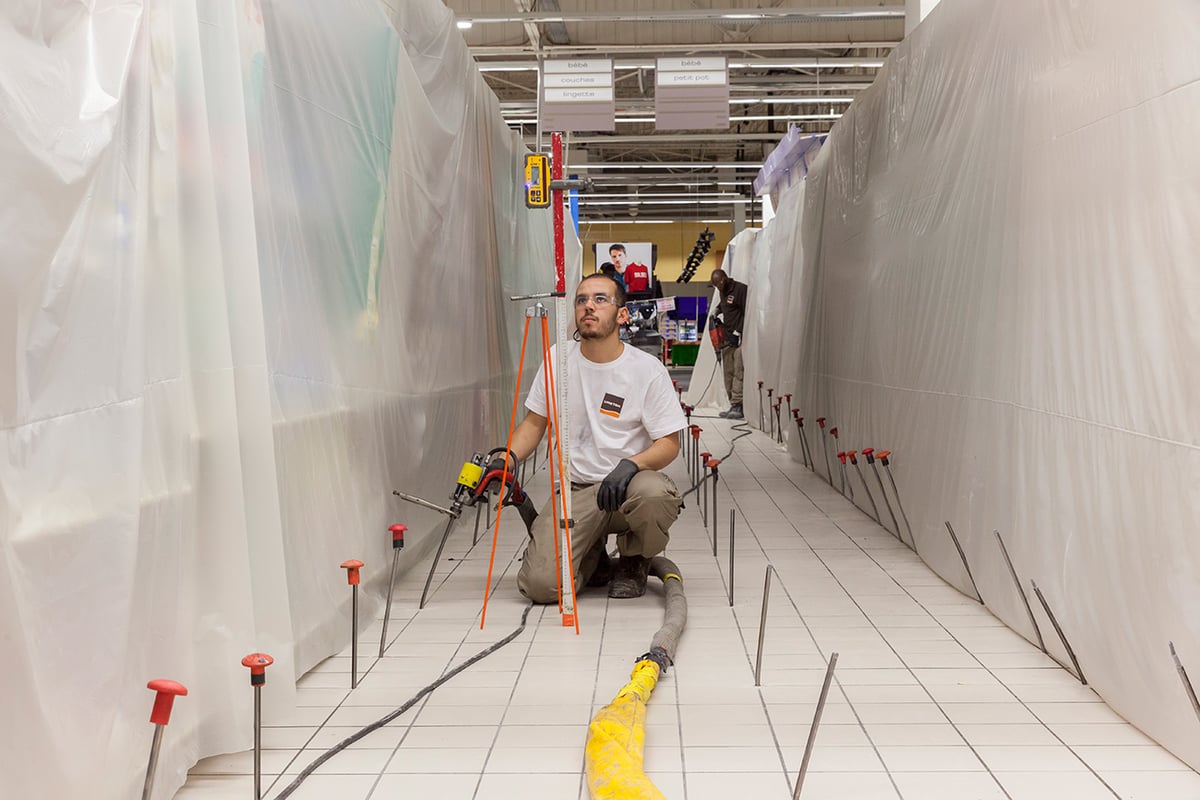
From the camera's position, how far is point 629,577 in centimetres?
409

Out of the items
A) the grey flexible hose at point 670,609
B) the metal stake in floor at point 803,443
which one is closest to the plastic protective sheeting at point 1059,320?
the grey flexible hose at point 670,609

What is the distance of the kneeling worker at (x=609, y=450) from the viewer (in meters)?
3.85

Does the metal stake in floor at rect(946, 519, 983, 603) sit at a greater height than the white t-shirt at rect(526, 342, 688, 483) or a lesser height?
lesser

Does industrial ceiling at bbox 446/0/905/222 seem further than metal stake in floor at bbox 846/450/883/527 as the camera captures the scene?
Yes

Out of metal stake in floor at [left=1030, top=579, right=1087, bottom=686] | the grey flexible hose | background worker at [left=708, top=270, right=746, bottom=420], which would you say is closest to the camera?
metal stake in floor at [left=1030, top=579, right=1087, bottom=686]

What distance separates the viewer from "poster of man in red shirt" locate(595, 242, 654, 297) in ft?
49.6

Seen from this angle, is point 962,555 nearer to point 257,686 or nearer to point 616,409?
point 616,409

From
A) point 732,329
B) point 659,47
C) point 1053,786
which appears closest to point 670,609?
point 1053,786

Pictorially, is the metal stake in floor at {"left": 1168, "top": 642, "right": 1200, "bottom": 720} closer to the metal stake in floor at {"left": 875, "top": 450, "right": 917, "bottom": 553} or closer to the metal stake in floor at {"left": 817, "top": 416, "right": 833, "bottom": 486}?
the metal stake in floor at {"left": 875, "top": 450, "right": 917, "bottom": 553}

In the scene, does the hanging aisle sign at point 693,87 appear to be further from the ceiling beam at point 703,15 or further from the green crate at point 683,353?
the green crate at point 683,353

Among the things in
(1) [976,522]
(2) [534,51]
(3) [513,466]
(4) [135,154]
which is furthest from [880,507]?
(2) [534,51]

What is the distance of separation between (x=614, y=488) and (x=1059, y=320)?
1.53 m

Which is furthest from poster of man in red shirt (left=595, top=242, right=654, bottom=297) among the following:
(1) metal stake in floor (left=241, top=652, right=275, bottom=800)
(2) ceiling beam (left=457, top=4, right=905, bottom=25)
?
(1) metal stake in floor (left=241, top=652, right=275, bottom=800)

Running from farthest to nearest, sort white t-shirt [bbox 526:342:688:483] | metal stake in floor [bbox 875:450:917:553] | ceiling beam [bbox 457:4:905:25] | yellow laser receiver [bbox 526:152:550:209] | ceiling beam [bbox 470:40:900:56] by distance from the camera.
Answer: ceiling beam [bbox 470:40:900:56]
ceiling beam [bbox 457:4:905:25]
metal stake in floor [bbox 875:450:917:553]
white t-shirt [bbox 526:342:688:483]
yellow laser receiver [bbox 526:152:550:209]
